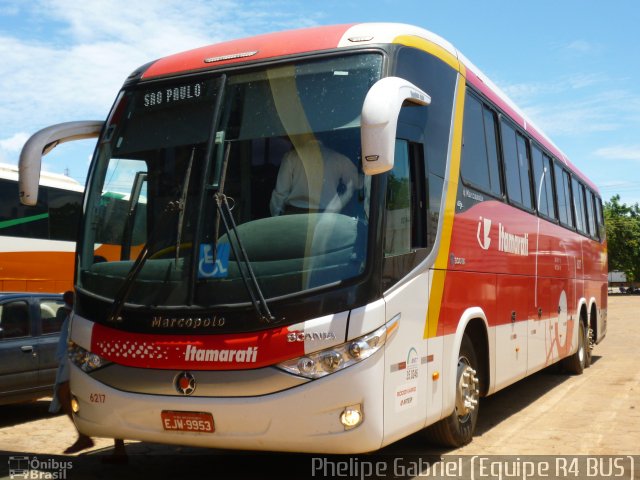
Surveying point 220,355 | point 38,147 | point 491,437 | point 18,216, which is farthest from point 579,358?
point 18,216

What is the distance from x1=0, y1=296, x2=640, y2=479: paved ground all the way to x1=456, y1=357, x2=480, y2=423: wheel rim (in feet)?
1.19

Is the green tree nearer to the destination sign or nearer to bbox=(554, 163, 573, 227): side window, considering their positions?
bbox=(554, 163, 573, 227): side window

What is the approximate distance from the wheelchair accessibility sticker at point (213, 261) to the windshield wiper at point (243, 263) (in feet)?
0.25

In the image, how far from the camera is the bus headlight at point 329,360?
5.24 metres

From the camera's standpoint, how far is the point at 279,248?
5.52m

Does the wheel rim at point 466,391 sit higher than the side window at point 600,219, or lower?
lower

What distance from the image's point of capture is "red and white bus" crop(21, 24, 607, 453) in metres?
5.29

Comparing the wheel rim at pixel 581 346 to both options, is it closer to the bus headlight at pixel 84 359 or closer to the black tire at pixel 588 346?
the black tire at pixel 588 346

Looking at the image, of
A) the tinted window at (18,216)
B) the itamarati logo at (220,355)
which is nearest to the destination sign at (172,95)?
the itamarati logo at (220,355)

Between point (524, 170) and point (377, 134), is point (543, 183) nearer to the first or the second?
point (524, 170)

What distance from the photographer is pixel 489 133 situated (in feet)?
27.9

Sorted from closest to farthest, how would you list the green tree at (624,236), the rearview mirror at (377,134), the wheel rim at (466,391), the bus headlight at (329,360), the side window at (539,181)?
the rearview mirror at (377,134) < the bus headlight at (329,360) < the wheel rim at (466,391) < the side window at (539,181) < the green tree at (624,236)

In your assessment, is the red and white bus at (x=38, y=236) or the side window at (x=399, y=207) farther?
the red and white bus at (x=38, y=236)

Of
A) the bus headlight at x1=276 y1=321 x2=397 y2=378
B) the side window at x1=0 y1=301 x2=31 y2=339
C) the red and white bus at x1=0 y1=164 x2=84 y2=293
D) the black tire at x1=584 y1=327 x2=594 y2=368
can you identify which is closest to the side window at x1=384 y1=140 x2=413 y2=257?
the bus headlight at x1=276 y1=321 x2=397 y2=378
